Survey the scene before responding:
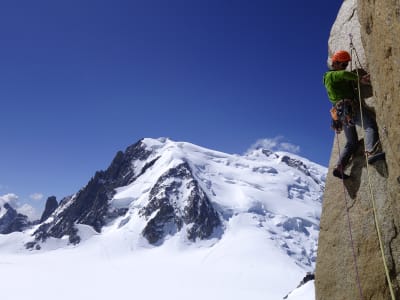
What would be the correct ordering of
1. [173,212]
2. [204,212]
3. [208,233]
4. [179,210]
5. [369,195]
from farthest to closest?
[173,212]
[179,210]
[204,212]
[208,233]
[369,195]

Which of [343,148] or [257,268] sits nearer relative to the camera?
[343,148]

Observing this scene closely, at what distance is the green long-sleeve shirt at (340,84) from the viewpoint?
772cm

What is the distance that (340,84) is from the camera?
784 cm

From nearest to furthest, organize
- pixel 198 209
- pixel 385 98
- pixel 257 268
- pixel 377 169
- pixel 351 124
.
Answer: pixel 385 98 → pixel 377 169 → pixel 351 124 → pixel 257 268 → pixel 198 209

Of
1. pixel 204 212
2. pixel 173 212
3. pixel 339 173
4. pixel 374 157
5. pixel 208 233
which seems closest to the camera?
pixel 374 157

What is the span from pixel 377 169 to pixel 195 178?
182 metres

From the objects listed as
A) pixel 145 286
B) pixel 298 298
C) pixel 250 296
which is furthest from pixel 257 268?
pixel 298 298

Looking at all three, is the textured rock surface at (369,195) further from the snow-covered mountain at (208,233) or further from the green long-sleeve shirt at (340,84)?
the snow-covered mountain at (208,233)

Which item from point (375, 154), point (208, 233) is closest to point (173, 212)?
point (208, 233)

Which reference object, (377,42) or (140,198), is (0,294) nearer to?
(140,198)

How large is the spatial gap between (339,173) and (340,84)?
1783 millimetres

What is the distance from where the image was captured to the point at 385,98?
5.89 meters

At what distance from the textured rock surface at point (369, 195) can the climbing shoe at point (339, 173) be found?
0.52 feet

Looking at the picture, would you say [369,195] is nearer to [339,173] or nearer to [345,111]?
[339,173]
